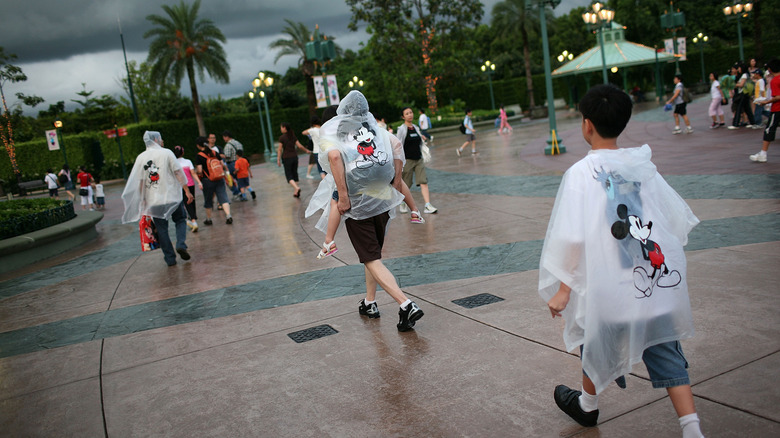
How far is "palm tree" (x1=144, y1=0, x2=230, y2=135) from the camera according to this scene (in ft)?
132

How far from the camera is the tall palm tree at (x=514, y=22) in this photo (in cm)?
4776

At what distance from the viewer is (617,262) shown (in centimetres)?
258

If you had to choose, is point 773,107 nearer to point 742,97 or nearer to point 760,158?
point 760,158

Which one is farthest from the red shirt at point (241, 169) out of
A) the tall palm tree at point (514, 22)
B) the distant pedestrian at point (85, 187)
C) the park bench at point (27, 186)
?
the tall palm tree at point (514, 22)

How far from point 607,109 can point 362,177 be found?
2.39 metres

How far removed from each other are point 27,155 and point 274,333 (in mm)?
43188

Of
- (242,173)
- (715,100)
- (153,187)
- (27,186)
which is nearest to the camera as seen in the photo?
(153,187)

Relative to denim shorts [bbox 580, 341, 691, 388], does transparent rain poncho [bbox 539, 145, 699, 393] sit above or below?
above

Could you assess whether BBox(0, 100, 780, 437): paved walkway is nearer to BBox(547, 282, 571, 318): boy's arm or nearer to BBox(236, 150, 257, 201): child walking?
BBox(547, 282, 571, 318): boy's arm

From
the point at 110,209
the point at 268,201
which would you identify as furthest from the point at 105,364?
the point at 110,209

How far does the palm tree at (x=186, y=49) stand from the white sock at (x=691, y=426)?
41.4 metres

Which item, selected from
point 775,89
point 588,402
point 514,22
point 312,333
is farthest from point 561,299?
point 514,22

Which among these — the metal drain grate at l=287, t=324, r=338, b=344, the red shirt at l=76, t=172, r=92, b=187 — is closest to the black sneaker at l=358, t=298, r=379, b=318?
the metal drain grate at l=287, t=324, r=338, b=344

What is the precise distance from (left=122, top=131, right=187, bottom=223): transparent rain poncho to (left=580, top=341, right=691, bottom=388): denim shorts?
22.8ft
